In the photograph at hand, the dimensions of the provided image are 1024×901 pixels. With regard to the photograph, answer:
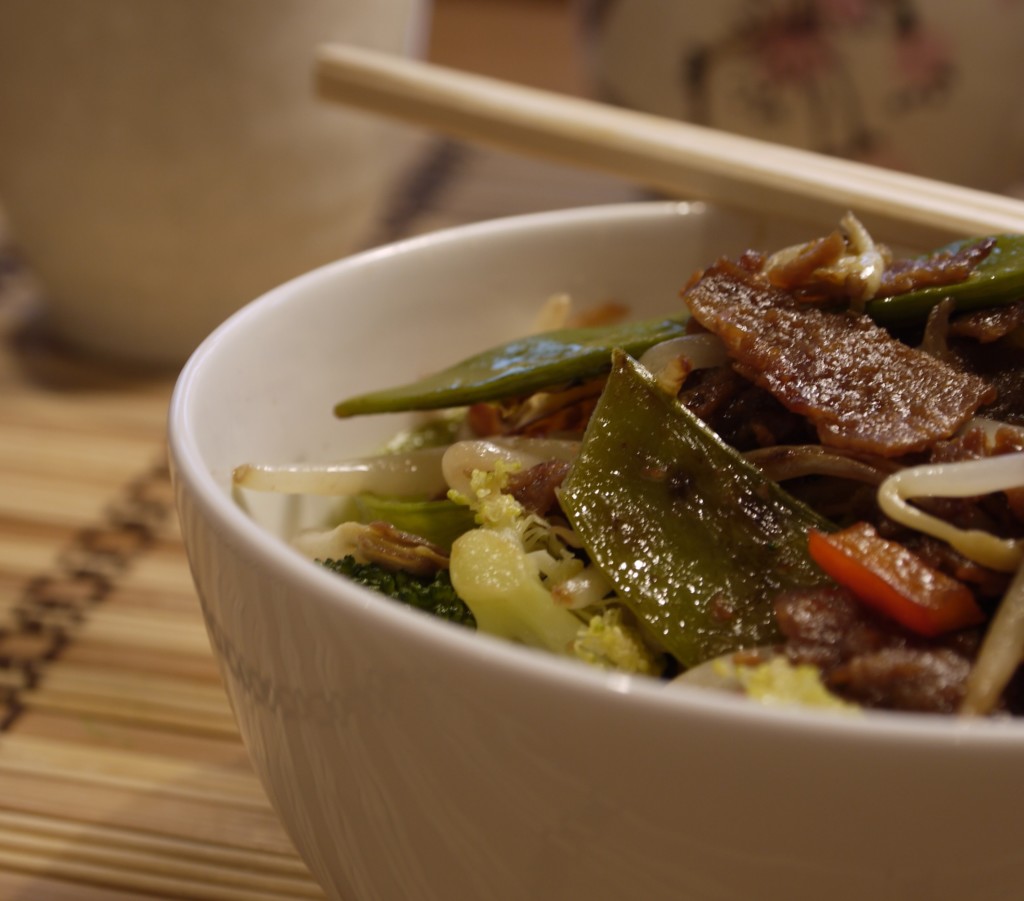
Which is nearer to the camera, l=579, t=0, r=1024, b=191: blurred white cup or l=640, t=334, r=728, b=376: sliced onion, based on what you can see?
l=640, t=334, r=728, b=376: sliced onion

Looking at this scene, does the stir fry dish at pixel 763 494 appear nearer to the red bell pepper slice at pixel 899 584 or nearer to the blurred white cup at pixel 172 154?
the red bell pepper slice at pixel 899 584

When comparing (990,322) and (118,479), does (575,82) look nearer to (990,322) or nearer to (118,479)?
(118,479)

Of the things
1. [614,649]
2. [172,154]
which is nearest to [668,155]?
A: [614,649]

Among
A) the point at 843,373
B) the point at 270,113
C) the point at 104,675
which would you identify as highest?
the point at 843,373

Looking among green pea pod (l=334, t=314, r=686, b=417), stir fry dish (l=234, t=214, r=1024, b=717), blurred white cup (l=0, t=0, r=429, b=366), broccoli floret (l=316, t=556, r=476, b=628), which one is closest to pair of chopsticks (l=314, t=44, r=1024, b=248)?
stir fry dish (l=234, t=214, r=1024, b=717)

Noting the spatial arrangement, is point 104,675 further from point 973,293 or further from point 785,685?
point 973,293

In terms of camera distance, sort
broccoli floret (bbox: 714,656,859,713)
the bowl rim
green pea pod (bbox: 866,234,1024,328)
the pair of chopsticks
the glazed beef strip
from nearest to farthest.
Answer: the bowl rim
broccoli floret (bbox: 714,656,859,713)
the glazed beef strip
green pea pod (bbox: 866,234,1024,328)
the pair of chopsticks

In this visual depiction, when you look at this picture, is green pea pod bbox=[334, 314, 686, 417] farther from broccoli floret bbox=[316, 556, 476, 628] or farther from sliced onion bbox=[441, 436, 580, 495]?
broccoli floret bbox=[316, 556, 476, 628]
